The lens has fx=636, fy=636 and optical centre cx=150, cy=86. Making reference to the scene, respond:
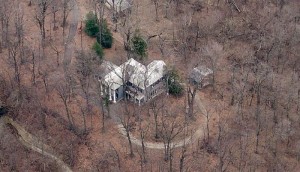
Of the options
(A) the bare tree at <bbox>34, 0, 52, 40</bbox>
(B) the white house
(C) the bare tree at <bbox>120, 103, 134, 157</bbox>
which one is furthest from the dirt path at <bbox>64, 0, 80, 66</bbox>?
(C) the bare tree at <bbox>120, 103, 134, 157</bbox>

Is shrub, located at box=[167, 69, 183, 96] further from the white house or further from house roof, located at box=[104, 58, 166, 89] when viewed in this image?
house roof, located at box=[104, 58, 166, 89]

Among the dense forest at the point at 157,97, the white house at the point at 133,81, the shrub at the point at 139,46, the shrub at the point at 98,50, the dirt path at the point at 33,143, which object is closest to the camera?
the dense forest at the point at 157,97

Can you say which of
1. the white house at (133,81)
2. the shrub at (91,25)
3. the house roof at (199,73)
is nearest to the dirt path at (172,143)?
the white house at (133,81)

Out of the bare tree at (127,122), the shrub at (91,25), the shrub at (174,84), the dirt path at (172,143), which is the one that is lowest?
the dirt path at (172,143)

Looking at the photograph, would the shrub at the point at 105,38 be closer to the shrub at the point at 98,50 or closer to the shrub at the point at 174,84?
the shrub at the point at 98,50

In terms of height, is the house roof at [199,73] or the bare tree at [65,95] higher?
the house roof at [199,73]

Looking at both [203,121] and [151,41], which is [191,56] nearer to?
[151,41]
